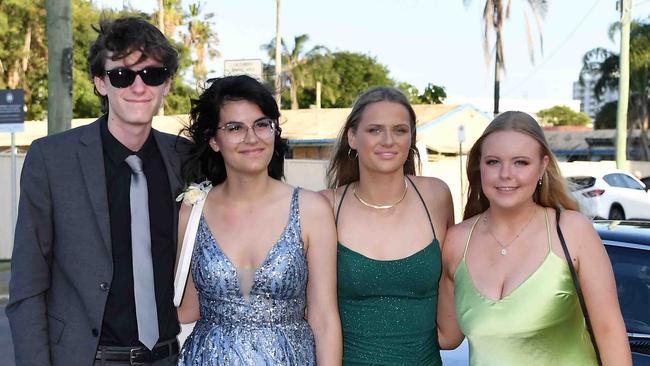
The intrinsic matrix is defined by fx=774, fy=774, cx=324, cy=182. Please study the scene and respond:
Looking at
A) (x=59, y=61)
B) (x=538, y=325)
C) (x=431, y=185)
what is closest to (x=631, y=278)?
(x=431, y=185)

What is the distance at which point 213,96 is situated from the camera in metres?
2.93

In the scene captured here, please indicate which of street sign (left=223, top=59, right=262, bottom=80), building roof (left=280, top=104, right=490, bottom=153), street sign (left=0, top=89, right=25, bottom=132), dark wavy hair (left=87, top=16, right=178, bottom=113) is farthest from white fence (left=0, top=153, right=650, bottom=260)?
building roof (left=280, top=104, right=490, bottom=153)

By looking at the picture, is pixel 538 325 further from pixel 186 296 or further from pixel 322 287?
pixel 186 296

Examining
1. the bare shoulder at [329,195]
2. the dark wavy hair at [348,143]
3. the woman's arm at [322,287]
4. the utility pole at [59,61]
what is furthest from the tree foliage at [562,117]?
the woman's arm at [322,287]

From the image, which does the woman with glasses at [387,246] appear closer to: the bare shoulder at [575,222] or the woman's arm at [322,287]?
the woman's arm at [322,287]

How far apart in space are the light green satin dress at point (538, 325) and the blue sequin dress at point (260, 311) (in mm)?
655

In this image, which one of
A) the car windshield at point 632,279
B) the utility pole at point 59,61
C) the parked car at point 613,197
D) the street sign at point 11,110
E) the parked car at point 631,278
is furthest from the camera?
the parked car at point 613,197

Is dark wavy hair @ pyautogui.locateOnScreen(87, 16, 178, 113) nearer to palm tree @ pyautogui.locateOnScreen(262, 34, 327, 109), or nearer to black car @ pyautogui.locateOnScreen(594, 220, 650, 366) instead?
black car @ pyautogui.locateOnScreen(594, 220, 650, 366)

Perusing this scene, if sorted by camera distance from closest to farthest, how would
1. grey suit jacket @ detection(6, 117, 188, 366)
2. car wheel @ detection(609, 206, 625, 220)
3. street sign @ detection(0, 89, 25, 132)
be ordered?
grey suit jacket @ detection(6, 117, 188, 366)
street sign @ detection(0, 89, 25, 132)
car wheel @ detection(609, 206, 625, 220)

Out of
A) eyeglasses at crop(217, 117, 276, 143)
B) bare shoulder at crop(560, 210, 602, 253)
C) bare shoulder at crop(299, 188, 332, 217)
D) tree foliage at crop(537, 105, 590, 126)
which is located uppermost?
tree foliage at crop(537, 105, 590, 126)

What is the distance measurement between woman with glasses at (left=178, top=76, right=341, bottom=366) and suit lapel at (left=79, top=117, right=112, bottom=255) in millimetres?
328

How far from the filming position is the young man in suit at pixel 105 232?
8.82 feet

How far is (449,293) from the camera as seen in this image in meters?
3.09

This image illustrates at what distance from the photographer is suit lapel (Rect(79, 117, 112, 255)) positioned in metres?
2.74
